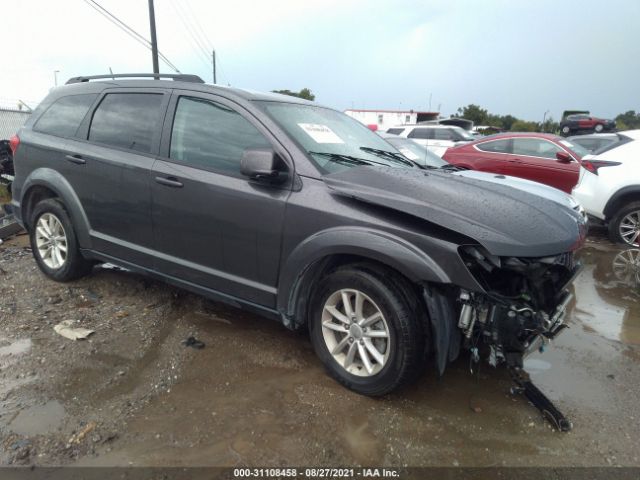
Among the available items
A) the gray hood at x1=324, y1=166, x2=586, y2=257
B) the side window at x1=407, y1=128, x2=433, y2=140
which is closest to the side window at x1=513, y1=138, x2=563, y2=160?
the side window at x1=407, y1=128, x2=433, y2=140

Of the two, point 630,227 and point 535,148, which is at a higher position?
point 535,148

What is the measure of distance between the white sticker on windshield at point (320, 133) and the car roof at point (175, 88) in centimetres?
34

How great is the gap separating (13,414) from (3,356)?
0.78 meters

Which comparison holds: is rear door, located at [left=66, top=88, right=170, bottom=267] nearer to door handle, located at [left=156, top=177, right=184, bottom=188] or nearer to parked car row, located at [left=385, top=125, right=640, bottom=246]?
door handle, located at [left=156, top=177, right=184, bottom=188]

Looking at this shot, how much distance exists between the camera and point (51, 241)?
424 cm

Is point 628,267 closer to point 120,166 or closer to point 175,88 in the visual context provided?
point 175,88

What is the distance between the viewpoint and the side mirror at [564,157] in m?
7.66

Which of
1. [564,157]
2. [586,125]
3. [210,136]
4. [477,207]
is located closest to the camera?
[477,207]

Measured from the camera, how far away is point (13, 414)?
253cm

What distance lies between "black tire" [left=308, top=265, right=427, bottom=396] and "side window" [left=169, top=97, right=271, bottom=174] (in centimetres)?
101

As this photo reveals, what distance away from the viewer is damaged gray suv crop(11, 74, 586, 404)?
2408 millimetres

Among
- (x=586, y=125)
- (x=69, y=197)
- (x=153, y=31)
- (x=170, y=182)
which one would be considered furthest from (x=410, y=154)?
(x=586, y=125)

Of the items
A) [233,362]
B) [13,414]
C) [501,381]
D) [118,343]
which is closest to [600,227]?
[501,381]

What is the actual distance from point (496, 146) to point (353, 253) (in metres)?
7.56
